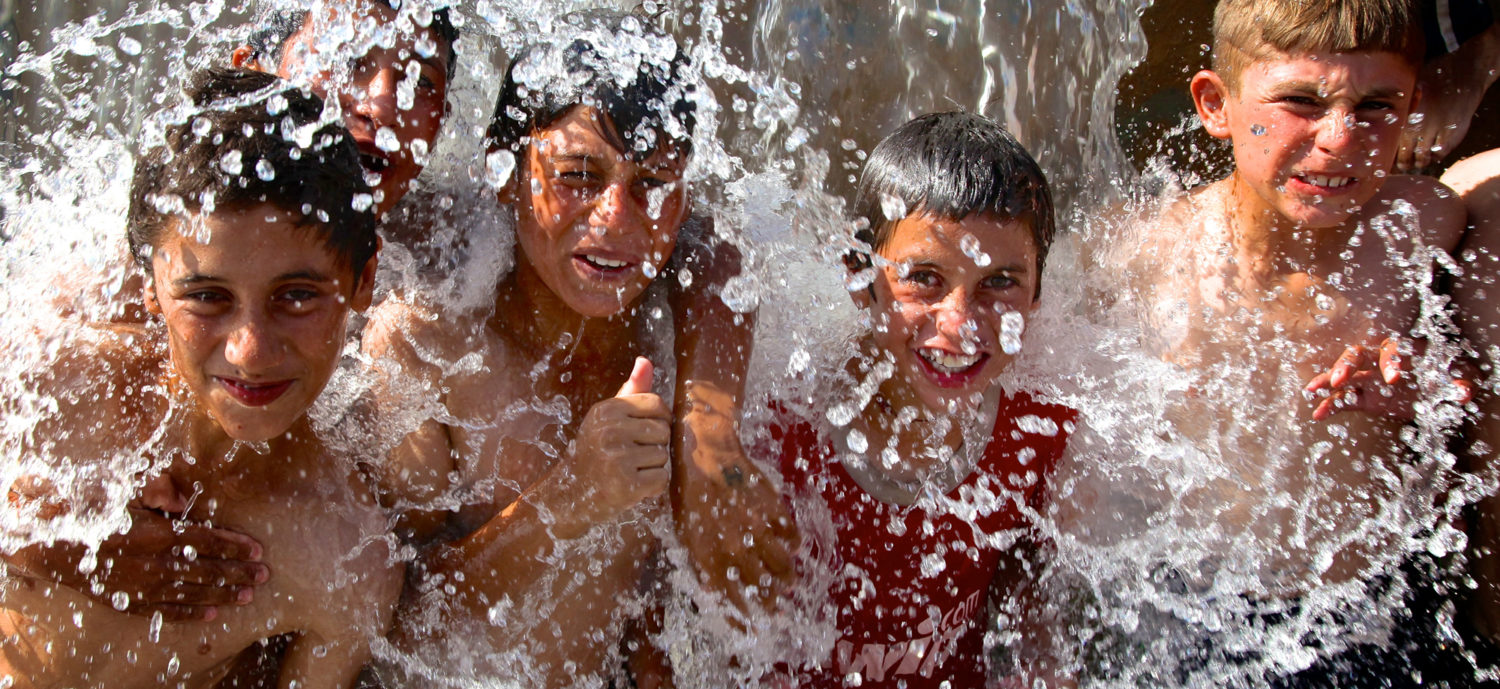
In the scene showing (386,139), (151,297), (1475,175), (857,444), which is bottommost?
(857,444)

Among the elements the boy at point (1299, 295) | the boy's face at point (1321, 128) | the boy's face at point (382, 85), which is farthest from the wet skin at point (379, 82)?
the boy's face at point (1321, 128)

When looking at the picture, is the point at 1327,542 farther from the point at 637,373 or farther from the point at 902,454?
the point at 637,373

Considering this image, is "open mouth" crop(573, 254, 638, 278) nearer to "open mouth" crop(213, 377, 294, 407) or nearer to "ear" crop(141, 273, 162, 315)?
"open mouth" crop(213, 377, 294, 407)

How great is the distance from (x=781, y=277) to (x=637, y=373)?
649 millimetres

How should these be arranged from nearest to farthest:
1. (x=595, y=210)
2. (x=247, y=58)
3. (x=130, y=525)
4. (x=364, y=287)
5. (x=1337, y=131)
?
(x=130, y=525) → (x=364, y=287) → (x=595, y=210) → (x=1337, y=131) → (x=247, y=58)

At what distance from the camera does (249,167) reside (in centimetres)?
180

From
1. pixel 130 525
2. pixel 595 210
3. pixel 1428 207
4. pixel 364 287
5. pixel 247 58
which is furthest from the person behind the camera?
pixel 1428 207

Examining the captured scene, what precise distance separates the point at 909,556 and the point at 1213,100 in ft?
4.41

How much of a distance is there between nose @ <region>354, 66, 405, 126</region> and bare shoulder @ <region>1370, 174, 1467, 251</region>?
2217mm

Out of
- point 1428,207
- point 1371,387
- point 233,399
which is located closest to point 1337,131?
point 1428,207

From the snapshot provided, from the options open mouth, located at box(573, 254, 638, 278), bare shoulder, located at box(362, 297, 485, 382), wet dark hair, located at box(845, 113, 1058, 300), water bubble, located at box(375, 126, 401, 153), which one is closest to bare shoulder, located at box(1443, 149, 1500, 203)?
wet dark hair, located at box(845, 113, 1058, 300)

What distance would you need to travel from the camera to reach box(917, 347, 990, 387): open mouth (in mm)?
2191

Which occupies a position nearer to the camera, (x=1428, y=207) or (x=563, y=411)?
(x=563, y=411)

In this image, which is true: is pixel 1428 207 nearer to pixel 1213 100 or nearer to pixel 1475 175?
pixel 1475 175
